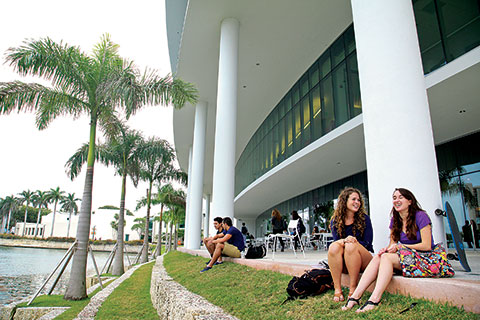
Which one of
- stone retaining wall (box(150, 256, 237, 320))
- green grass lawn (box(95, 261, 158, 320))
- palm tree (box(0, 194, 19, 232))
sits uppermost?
palm tree (box(0, 194, 19, 232))

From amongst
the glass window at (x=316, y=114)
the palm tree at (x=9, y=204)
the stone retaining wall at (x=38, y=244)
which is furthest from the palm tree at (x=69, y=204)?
the glass window at (x=316, y=114)

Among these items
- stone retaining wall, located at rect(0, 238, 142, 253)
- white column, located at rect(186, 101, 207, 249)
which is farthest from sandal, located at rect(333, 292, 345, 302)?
stone retaining wall, located at rect(0, 238, 142, 253)

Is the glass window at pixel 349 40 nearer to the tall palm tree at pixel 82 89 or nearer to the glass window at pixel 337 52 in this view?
the glass window at pixel 337 52

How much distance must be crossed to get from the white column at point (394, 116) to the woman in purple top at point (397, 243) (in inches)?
25.0

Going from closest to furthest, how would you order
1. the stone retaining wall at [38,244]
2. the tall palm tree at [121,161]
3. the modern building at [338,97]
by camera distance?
the modern building at [338,97], the tall palm tree at [121,161], the stone retaining wall at [38,244]

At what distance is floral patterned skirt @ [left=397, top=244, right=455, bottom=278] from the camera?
2830 mm

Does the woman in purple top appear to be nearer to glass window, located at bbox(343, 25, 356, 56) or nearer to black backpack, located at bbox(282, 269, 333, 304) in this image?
black backpack, located at bbox(282, 269, 333, 304)

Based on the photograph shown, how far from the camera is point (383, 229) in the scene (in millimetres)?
4125

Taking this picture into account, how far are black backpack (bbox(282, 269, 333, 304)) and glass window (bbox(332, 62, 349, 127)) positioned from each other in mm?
7593

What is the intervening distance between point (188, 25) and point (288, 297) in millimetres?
10904

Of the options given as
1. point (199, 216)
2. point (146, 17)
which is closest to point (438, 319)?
point (199, 216)

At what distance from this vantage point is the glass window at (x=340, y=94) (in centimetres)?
1027

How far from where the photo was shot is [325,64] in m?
12.5

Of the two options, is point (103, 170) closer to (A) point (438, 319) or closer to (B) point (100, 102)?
(B) point (100, 102)
